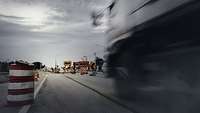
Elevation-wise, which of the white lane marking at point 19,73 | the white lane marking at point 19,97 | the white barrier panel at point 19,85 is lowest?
the white lane marking at point 19,97

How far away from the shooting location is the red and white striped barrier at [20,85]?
33.6ft

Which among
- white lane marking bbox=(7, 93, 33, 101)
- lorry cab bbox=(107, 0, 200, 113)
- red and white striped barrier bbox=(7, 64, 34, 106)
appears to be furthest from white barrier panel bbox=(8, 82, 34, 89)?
lorry cab bbox=(107, 0, 200, 113)

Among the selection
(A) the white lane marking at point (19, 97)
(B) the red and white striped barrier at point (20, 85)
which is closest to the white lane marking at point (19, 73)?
(B) the red and white striped barrier at point (20, 85)

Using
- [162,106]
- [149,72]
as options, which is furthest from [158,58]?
[162,106]

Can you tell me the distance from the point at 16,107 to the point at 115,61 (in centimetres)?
373

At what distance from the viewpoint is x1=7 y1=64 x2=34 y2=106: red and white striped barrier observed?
10.2 m

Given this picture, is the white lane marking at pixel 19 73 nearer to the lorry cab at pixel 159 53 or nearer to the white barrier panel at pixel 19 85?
the white barrier panel at pixel 19 85

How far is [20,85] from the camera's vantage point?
10461mm

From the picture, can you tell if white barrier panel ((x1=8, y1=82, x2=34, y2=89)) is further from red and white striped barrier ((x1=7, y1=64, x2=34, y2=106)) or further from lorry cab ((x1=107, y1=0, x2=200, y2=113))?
lorry cab ((x1=107, y1=0, x2=200, y2=113))

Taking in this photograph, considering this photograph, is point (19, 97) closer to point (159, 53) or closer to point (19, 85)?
point (19, 85)

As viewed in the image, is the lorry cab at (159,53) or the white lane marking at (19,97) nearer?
the lorry cab at (159,53)

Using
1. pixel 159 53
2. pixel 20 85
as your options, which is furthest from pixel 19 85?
pixel 159 53

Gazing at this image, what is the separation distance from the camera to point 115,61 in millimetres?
11789

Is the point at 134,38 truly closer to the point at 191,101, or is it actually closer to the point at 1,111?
the point at 191,101
